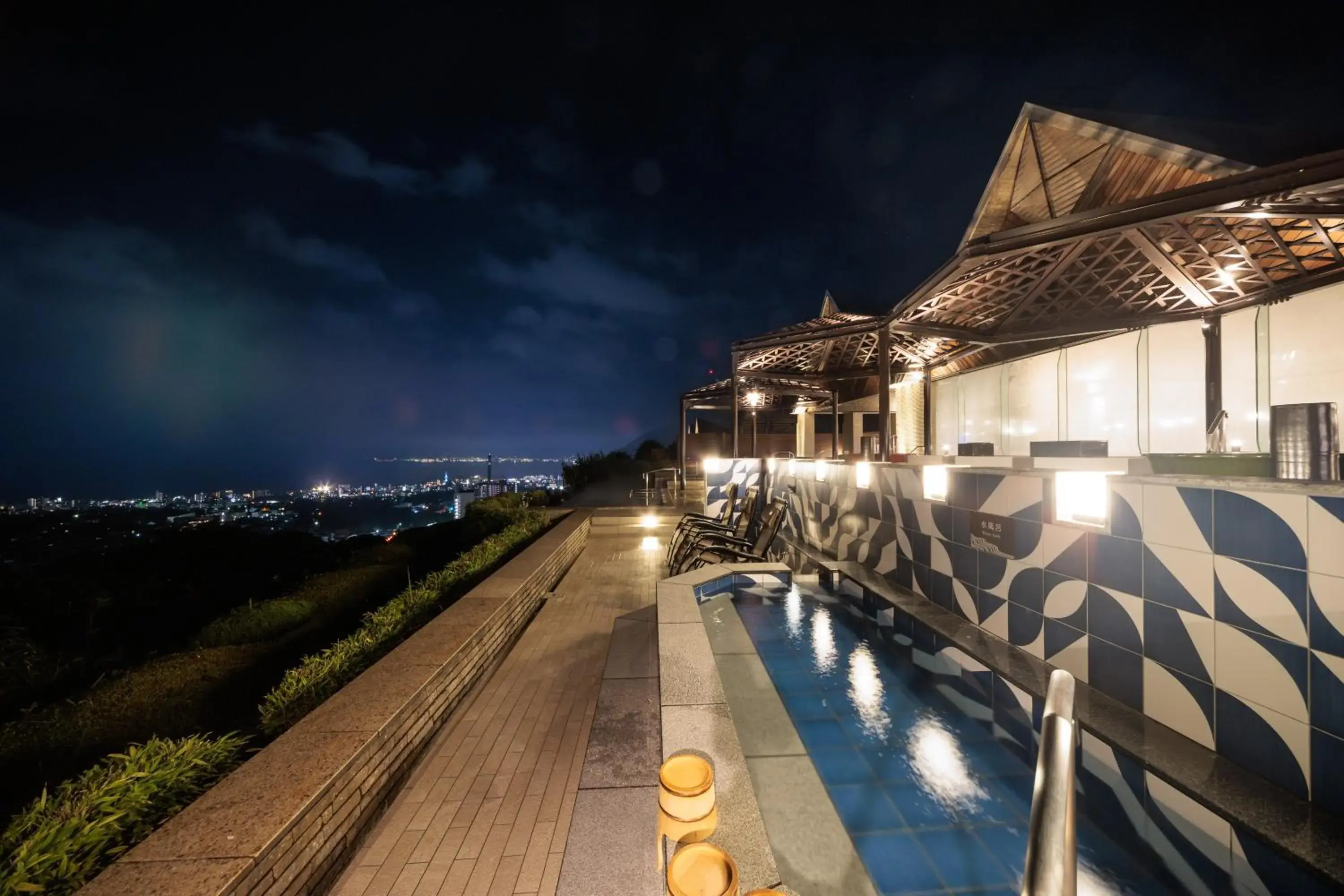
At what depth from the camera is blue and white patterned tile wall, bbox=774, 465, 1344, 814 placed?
7.20ft

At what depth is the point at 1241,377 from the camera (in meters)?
7.45

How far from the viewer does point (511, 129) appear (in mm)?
22625

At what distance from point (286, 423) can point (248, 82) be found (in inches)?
A: 4524

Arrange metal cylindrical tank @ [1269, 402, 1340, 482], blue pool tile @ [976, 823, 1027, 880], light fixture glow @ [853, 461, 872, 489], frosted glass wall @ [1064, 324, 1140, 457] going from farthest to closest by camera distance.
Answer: frosted glass wall @ [1064, 324, 1140, 457], light fixture glow @ [853, 461, 872, 489], metal cylindrical tank @ [1269, 402, 1340, 482], blue pool tile @ [976, 823, 1027, 880]

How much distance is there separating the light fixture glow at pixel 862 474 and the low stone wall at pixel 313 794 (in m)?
5.18

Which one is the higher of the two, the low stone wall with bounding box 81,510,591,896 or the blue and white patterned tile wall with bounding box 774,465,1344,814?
the blue and white patterned tile wall with bounding box 774,465,1344,814

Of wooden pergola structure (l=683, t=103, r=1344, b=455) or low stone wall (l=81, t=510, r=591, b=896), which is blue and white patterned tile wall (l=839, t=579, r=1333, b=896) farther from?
wooden pergola structure (l=683, t=103, r=1344, b=455)

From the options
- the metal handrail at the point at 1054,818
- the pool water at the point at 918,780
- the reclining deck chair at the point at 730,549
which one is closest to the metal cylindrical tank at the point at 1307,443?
the pool water at the point at 918,780

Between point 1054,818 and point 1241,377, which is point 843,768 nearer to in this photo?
point 1054,818

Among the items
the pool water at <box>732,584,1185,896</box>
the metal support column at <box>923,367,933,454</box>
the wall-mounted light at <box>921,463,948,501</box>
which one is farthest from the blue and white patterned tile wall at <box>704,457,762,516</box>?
the pool water at <box>732,584,1185,896</box>

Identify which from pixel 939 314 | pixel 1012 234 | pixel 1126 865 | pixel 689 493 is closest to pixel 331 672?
pixel 1126 865

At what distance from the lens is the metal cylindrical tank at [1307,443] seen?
8.24 ft

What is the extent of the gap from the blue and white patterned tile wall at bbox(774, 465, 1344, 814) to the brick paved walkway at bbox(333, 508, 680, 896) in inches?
122

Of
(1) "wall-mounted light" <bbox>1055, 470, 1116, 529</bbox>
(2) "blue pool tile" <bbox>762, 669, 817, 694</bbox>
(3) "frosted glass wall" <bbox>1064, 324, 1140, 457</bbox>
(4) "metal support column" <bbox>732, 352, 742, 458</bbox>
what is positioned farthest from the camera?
(4) "metal support column" <bbox>732, 352, 742, 458</bbox>
